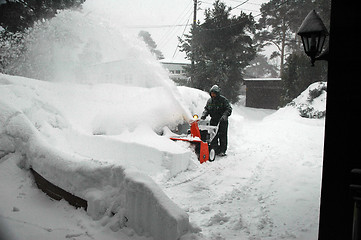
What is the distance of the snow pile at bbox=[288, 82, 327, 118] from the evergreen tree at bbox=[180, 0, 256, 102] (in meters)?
6.22

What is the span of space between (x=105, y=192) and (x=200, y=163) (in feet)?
10.5

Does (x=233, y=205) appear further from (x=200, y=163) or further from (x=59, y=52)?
(x=59, y=52)

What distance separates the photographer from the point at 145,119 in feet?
21.2

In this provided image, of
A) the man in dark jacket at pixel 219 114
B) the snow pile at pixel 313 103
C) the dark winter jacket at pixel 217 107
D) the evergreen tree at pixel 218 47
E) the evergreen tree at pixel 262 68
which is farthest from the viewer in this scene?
the evergreen tree at pixel 262 68

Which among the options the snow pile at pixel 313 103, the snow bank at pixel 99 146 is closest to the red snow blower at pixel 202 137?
the snow bank at pixel 99 146

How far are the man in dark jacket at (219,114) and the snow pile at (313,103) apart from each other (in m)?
7.89

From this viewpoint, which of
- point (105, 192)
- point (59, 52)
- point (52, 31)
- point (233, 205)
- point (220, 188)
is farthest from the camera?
point (52, 31)

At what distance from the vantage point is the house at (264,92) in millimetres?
25094

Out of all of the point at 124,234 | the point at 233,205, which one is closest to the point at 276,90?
the point at 233,205

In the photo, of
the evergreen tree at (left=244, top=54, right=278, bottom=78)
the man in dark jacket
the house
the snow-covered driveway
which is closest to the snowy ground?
the snow-covered driveway

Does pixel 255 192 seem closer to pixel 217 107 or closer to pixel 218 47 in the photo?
pixel 217 107

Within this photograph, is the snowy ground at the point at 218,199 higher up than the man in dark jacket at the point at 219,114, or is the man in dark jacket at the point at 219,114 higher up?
the man in dark jacket at the point at 219,114

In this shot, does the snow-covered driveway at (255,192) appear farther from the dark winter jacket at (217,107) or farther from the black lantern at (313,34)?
the black lantern at (313,34)

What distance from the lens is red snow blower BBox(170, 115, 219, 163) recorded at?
6.11 meters
